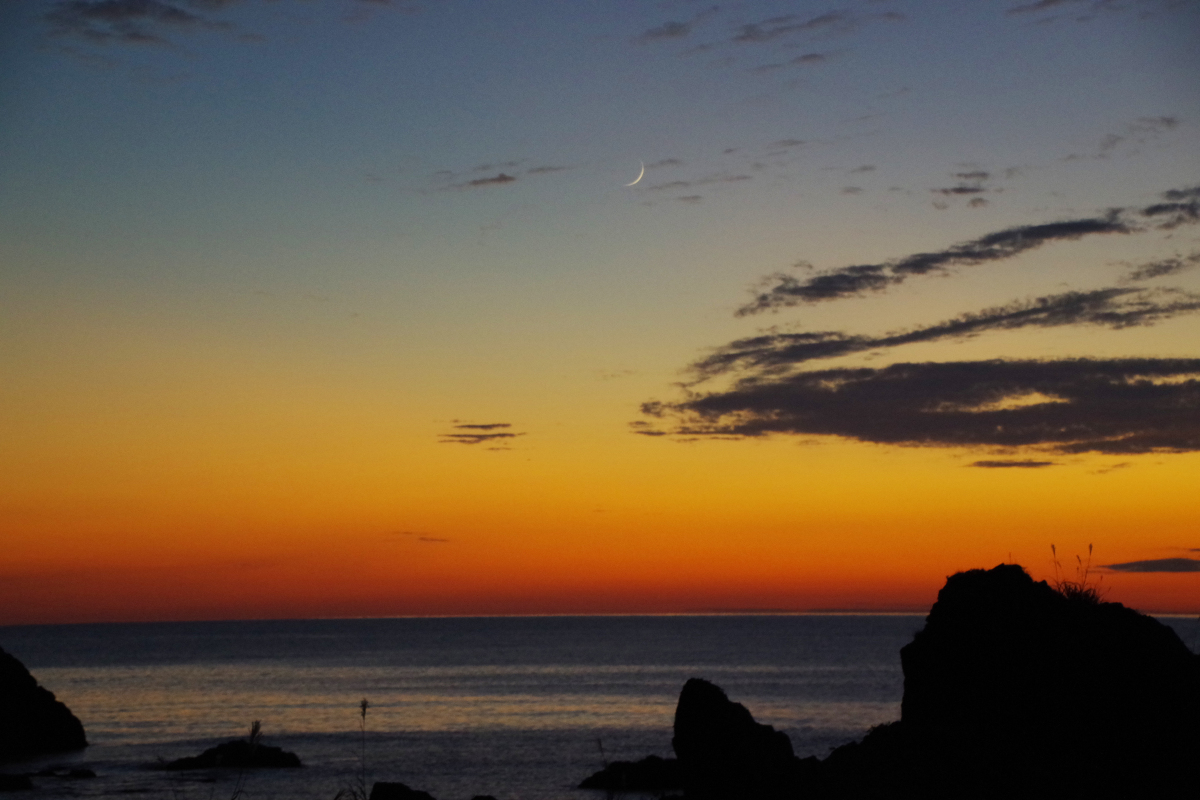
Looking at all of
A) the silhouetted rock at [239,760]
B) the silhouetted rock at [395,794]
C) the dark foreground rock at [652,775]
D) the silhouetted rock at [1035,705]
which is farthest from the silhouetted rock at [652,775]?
the silhouetted rock at [1035,705]

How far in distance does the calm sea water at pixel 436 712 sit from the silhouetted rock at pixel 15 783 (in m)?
0.72

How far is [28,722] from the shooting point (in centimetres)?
6359

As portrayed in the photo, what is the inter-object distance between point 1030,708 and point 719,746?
8653 mm

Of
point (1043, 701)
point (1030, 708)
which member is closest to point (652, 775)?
point (1030, 708)

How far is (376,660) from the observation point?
165000 millimetres

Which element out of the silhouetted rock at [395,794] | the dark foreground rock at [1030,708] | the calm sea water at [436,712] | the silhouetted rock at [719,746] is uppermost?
the dark foreground rock at [1030,708]

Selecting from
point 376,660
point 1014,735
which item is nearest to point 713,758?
point 1014,735

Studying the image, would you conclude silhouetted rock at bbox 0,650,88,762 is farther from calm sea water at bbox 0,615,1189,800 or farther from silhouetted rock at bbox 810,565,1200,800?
silhouetted rock at bbox 810,565,1200,800

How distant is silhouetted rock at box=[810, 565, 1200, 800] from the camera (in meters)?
13.9

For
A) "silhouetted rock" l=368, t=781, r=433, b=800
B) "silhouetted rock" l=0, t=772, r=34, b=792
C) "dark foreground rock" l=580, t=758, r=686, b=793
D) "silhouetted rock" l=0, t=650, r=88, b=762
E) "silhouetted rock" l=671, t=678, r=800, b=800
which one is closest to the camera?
"silhouetted rock" l=671, t=678, r=800, b=800

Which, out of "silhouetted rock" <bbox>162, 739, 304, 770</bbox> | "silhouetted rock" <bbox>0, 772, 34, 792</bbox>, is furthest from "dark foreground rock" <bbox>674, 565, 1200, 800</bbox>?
"silhouetted rock" <bbox>0, 772, 34, 792</bbox>

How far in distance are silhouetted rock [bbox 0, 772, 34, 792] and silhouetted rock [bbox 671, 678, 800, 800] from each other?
3881 centimetres

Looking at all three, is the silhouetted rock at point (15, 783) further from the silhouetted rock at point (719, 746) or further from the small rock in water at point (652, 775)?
the silhouetted rock at point (719, 746)

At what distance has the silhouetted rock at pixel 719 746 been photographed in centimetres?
2087
